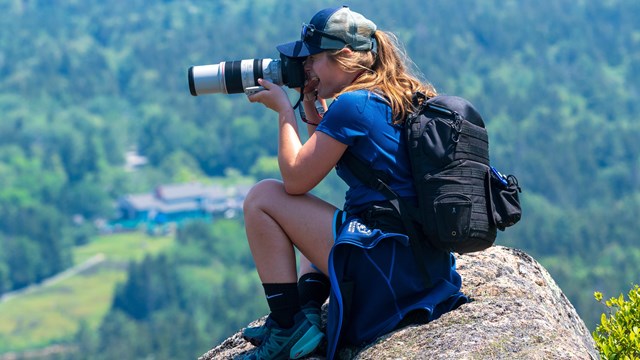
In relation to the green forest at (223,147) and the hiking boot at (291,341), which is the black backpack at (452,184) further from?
the green forest at (223,147)

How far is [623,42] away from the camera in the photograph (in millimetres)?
186375

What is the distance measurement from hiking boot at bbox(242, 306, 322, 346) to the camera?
3.41 feet

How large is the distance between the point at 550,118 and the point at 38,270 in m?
71.5

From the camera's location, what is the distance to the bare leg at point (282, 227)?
5656 millimetres

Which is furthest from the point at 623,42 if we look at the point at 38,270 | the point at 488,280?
the point at 488,280

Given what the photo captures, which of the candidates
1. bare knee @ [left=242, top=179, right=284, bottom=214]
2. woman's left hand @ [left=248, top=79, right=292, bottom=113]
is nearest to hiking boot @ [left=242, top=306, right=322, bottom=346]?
bare knee @ [left=242, top=179, right=284, bottom=214]

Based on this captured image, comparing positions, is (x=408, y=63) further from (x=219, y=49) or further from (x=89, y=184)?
(x=219, y=49)

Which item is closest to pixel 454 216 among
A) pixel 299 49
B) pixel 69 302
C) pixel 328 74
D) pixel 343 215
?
pixel 343 215

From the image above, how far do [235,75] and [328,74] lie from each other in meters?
0.48

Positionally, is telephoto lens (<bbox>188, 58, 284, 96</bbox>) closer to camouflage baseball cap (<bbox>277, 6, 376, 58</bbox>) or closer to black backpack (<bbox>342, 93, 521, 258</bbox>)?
camouflage baseball cap (<bbox>277, 6, 376, 58</bbox>)

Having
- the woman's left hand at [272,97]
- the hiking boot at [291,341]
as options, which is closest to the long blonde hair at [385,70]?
the woman's left hand at [272,97]

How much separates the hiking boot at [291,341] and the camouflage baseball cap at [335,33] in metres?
1.19

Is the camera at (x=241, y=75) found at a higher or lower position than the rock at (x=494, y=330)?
higher

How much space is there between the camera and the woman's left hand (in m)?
5.81
